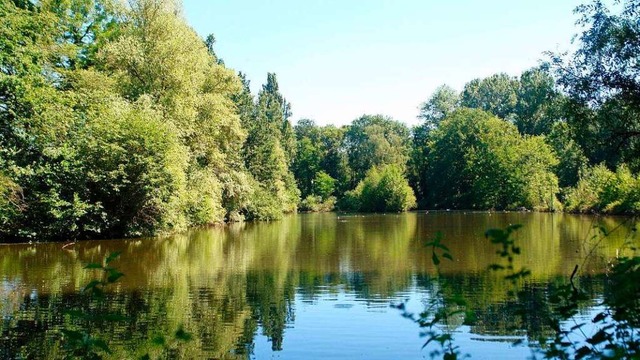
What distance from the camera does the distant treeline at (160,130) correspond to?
66.0ft

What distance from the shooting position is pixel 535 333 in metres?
9.84

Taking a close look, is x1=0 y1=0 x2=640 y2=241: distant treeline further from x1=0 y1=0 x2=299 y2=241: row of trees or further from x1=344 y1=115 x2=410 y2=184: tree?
Answer: x1=344 y1=115 x2=410 y2=184: tree

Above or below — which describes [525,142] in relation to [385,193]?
above

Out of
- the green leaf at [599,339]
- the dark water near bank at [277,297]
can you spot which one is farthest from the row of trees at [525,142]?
the green leaf at [599,339]

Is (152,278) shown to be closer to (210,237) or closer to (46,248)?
(46,248)

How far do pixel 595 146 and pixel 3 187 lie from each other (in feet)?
72.3

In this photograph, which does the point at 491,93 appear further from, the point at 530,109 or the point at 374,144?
the point at 374,144

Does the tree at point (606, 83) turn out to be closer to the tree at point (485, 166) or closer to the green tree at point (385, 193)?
the tree at point (485, 166)

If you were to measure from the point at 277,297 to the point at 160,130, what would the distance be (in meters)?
18.8

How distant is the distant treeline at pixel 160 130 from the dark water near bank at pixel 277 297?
14.3ft

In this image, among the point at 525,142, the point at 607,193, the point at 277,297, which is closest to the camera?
the point at 277,297

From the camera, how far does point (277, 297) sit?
13.7 metres

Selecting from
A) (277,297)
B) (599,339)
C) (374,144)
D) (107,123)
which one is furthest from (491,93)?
(599,339)

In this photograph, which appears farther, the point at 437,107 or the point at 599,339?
the point at 437,107
